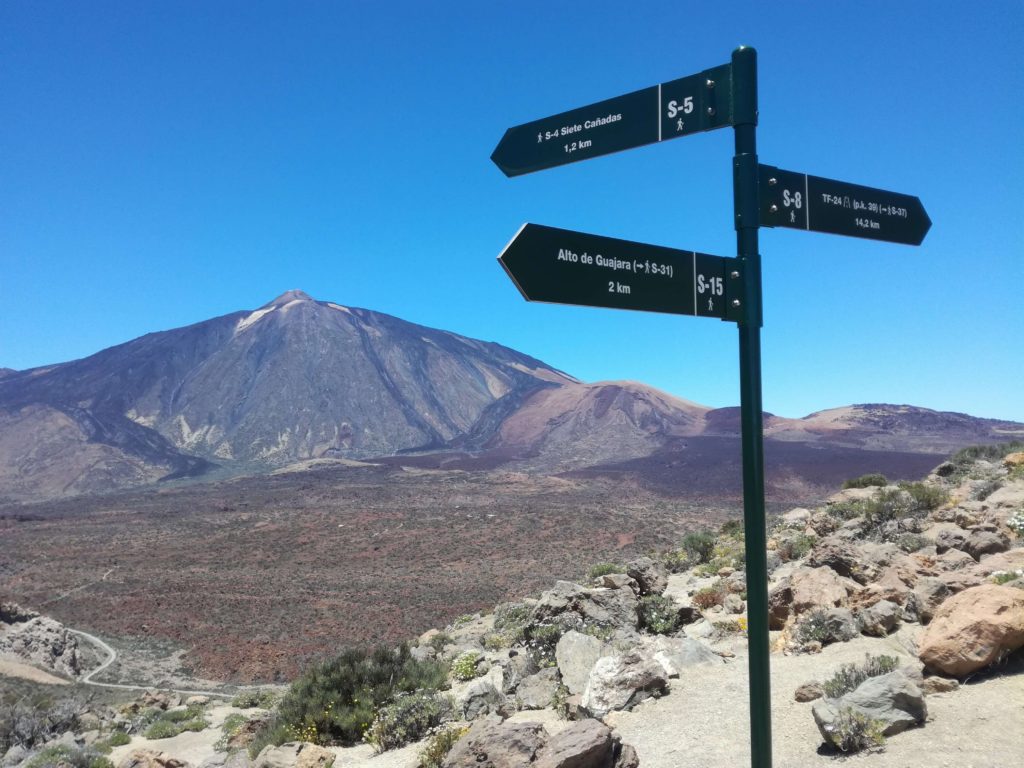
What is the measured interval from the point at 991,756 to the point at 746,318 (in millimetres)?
3307

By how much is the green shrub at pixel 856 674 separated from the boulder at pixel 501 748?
2.13m

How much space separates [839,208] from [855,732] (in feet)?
11.0

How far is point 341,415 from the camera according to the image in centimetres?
12938

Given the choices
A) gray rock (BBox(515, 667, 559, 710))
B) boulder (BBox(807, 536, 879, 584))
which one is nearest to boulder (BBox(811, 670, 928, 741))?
gray rock (BBox(515, 667, 559, 710))

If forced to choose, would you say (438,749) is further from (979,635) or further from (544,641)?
(979,635)

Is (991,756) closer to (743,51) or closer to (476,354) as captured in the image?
(743,51)

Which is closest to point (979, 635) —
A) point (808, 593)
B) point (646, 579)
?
point (808, 593)

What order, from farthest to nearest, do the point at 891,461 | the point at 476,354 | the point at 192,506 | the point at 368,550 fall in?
the point at 476,354 < the point at 891,461 < the point at 192,506 < the point at 368,550

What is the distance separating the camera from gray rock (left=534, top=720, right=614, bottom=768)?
4.24 meters

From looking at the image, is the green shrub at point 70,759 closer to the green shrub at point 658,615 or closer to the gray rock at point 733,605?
the green shrub at point 658,615

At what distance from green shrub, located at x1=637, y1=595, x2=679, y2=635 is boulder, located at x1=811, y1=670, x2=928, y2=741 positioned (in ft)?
13.7

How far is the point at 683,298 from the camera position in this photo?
2.43 m

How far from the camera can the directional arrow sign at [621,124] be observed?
247cm

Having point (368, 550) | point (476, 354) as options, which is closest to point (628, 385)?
point (476, 354)
